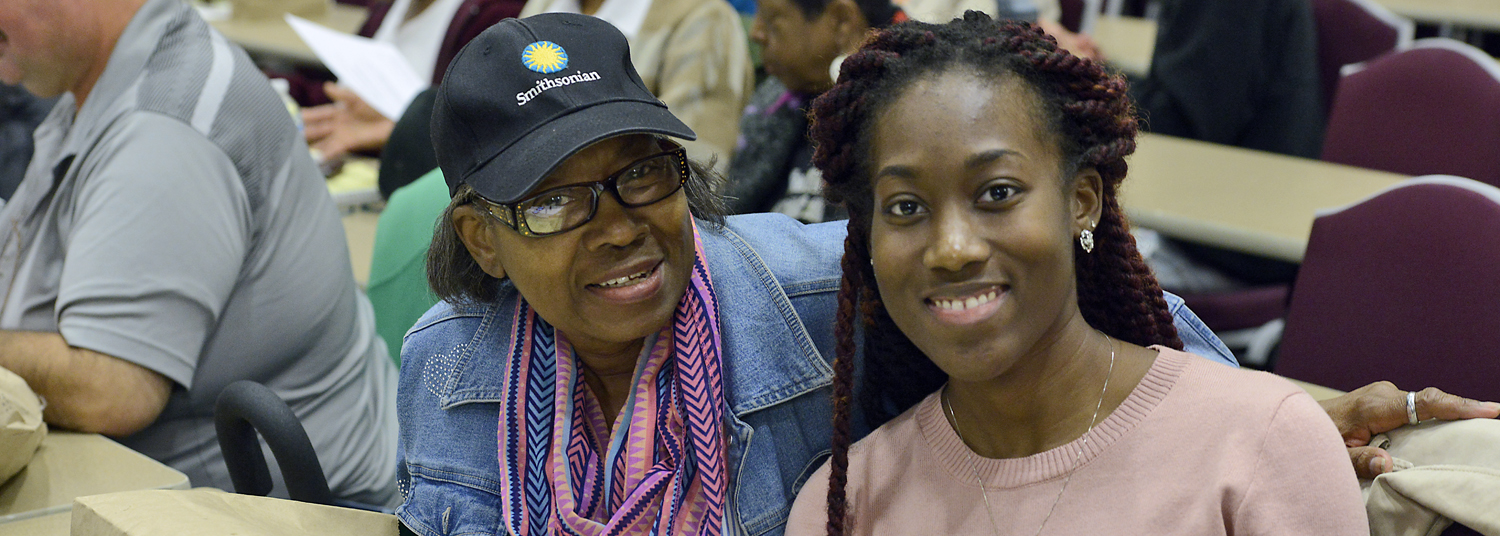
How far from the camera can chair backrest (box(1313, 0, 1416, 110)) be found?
3.22 meters

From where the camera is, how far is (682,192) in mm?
1457

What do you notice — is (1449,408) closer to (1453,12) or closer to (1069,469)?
(1069,469)

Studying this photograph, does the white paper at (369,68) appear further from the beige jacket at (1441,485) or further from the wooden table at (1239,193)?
the beige jacket at (1441,485)

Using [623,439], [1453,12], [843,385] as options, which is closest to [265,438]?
[623,439]

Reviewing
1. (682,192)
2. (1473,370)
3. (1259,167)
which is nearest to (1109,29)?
(1259,167)

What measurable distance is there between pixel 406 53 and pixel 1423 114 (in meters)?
3.13

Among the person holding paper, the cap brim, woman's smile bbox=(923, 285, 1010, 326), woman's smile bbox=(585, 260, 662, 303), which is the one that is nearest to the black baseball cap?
the cap brim

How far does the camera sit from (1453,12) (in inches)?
177

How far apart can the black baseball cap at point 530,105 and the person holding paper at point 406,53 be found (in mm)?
1901

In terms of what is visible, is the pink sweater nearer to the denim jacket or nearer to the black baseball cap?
the denim jacket

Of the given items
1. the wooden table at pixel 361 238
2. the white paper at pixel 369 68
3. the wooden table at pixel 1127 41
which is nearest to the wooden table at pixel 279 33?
the white paper at pixel 369 68

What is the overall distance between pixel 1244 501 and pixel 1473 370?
2.49 feet

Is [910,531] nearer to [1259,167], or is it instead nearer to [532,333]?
[532,333]

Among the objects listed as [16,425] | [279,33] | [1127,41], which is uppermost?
[16,425]
